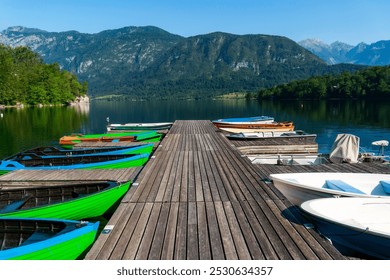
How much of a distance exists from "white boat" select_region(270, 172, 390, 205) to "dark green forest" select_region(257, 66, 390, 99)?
124142 mm

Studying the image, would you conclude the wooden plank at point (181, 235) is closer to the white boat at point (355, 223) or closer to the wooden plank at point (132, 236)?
the wooden plank at point (132, 236)

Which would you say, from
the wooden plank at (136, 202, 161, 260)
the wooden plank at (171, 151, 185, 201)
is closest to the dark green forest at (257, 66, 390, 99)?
the wooden plank at (171, 151, 185, 201)

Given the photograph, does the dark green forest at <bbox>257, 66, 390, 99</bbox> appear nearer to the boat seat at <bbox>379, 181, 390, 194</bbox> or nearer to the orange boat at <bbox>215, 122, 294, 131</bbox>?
the orange boat at <bbox>215, 122, 294, 131</bbox>

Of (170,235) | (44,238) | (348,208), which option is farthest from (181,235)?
(348,208)

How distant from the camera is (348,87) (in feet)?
399

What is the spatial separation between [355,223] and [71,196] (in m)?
10.2

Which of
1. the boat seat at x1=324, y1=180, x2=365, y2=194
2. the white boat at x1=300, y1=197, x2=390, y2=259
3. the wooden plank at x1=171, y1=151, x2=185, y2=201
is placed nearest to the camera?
the white boat at x1=300, y1=197, x2=390, y2=259

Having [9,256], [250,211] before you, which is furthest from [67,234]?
[250,211]

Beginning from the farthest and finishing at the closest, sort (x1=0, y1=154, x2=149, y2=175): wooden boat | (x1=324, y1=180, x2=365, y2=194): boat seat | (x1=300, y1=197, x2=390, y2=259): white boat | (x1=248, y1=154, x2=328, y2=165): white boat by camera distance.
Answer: (x1=248, y1=154, x2=328, y2=165): white boat < (x1=0, y1=154, x2=149, y2=175): wooden boat < (x1=324, y1=180, x2=365, y2=194): boat seat < (x1=300, y1=197, x2=390, y2=259): white boat

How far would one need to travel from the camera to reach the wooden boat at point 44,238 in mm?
6922

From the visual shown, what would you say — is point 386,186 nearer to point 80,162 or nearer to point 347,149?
point 347,149

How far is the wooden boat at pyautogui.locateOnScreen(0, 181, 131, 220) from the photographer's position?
10547 millimetres

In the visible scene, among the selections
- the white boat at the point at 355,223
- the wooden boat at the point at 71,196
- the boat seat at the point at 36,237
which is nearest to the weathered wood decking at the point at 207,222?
the white boat at the point at 355,223

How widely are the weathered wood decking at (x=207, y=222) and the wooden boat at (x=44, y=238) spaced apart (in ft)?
3.67
